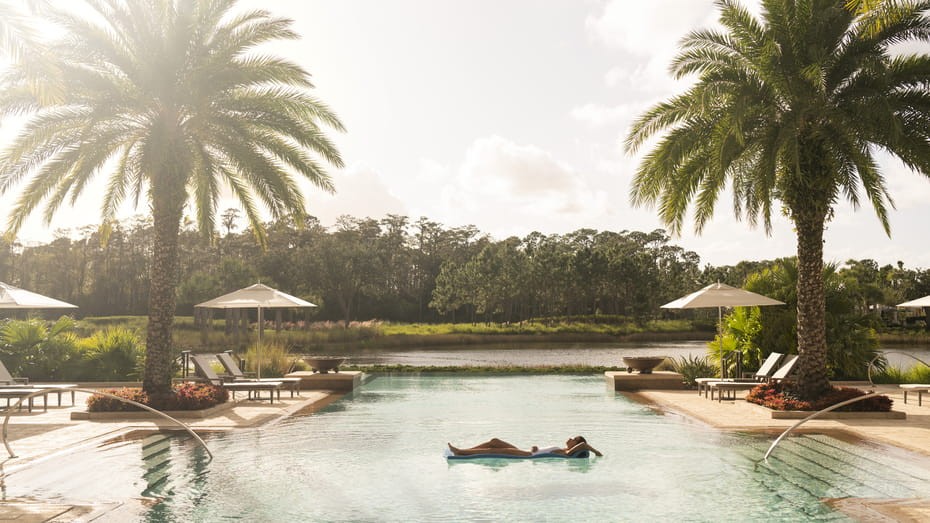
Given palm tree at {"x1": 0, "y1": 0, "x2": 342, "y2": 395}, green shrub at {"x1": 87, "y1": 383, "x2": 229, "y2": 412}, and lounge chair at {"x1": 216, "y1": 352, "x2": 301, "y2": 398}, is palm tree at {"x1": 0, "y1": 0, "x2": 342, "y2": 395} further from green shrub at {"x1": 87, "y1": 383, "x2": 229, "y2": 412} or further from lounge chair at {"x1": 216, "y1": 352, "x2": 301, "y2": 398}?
lounge chair at {"x1": 216, "y1": 352, "x2": 301, "y2": 398}

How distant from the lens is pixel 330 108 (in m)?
16.7

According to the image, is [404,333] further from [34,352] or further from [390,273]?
[34,352]

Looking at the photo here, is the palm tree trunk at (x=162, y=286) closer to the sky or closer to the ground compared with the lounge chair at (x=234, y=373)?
closer to the sky

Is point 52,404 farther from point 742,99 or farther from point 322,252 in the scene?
point 322,252

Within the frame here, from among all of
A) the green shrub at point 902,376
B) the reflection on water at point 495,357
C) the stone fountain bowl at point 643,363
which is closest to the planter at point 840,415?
the stone fountain bowl at point 643,363

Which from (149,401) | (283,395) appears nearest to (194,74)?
(149,401)

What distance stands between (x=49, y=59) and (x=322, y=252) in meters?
59.1

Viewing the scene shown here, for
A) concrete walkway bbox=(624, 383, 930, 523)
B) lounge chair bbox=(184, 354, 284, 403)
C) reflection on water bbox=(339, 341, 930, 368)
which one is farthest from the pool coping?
reflection on water bbox=(339, 341, 930, 368)

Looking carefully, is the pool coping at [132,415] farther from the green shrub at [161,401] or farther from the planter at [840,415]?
the planter at [840,415]

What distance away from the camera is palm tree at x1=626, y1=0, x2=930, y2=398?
44.0ft

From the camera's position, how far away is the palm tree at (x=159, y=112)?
14.3 metres

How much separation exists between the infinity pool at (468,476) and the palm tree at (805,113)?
4510mm

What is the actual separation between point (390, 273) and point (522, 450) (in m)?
74.6

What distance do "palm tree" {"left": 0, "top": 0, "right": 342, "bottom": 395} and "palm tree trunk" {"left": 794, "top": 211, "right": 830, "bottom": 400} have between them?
9.73 metres
